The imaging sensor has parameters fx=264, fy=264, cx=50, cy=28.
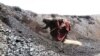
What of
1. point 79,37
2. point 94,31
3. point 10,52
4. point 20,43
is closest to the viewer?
point 10,52

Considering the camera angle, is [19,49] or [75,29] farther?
[75,29]

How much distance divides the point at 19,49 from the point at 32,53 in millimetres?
915

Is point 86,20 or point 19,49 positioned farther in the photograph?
point 86,20

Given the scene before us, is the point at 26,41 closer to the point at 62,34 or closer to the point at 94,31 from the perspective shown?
the point at 62,34

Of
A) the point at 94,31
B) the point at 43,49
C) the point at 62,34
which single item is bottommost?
the point at 94,31

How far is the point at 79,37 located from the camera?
171ft

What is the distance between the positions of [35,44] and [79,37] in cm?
3331

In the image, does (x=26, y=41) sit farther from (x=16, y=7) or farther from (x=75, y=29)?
(x=75, y=29)

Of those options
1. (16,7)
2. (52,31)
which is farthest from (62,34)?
(16,7)

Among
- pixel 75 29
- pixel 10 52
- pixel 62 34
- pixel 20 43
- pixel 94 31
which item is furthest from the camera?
pixel 94 31

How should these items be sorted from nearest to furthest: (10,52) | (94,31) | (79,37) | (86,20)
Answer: (10,52), (79,37), (94,31), (86,20)

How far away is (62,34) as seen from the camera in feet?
110

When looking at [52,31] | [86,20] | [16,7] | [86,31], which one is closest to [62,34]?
[52,31]

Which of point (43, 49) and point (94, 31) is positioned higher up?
point (43, 49)
